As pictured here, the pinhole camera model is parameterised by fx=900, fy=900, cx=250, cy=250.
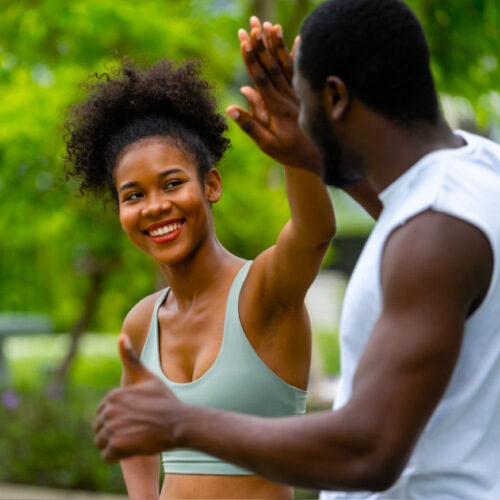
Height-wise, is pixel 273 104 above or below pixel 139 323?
above

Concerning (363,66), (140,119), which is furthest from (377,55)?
(140,119)

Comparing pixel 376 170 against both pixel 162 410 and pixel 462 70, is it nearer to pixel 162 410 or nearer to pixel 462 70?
pixel 162 410

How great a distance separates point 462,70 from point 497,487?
22.3ft

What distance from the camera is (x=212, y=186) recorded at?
2611 millimetres

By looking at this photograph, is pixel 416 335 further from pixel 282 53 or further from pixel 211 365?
pixel 211 365

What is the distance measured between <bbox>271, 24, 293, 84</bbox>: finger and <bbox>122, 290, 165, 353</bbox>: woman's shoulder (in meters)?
0.97

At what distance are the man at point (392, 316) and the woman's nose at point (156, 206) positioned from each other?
76 centimetres

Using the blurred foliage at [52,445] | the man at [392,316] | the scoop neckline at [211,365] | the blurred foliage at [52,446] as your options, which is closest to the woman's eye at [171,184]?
the scoop neckline at [211,365]

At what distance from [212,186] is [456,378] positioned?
3.94 feet

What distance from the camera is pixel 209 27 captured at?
8.13m

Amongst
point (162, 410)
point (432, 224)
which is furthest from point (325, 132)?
point (162, 410)

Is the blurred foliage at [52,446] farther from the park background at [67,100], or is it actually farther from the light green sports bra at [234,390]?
the light green sports bra at [234,390]

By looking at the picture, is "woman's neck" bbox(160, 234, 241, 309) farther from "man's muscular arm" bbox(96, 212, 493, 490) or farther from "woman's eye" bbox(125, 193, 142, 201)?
"man's muscular arm" bbox(96, 212, 493, 490)

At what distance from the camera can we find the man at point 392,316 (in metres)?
1.45
